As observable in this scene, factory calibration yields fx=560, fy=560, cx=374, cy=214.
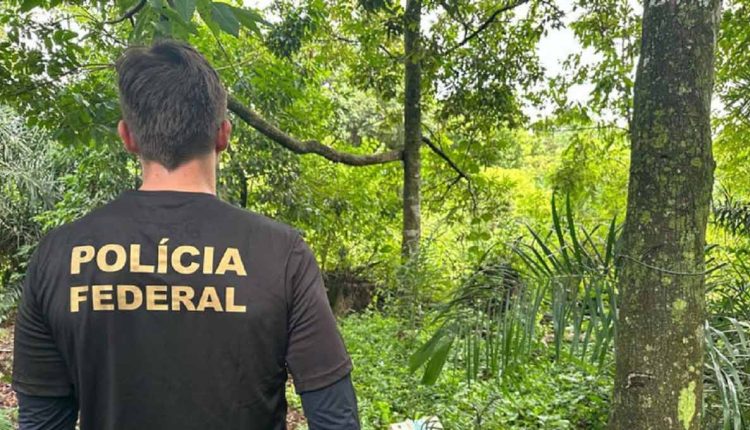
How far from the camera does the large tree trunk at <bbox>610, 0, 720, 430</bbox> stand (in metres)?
1.60

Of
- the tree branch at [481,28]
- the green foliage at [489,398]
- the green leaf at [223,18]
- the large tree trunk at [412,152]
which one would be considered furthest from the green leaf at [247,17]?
the large tree trunk at [412,152]

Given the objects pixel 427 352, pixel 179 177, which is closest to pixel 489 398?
pixel 427 352

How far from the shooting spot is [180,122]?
998mm

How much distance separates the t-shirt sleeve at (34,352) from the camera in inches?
41.0

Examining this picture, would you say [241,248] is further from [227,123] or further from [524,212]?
[524,212]

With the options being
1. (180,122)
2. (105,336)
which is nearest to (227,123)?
(180,122)

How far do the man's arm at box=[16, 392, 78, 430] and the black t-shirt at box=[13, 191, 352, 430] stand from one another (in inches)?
1.2

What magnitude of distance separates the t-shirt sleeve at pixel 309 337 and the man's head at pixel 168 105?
27cm

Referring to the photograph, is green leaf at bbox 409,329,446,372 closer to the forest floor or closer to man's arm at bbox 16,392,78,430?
man's arm at bbox 16,392,78,430

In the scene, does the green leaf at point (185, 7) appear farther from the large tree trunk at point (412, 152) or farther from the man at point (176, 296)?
the large tree trunk at point (412, 152)

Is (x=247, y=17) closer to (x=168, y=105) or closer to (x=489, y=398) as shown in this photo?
(x=168, y=105)

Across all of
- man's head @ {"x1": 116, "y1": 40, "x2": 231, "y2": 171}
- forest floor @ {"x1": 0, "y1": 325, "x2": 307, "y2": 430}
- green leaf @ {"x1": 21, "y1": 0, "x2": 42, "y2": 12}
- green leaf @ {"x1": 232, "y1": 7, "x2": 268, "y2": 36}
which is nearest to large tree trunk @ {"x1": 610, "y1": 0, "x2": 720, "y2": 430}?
green leaf @ {"x1": 232, "y1": 7, "x2": 268, "y2": 36}

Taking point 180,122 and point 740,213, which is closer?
point 180,122

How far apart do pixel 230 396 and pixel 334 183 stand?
6.86m
